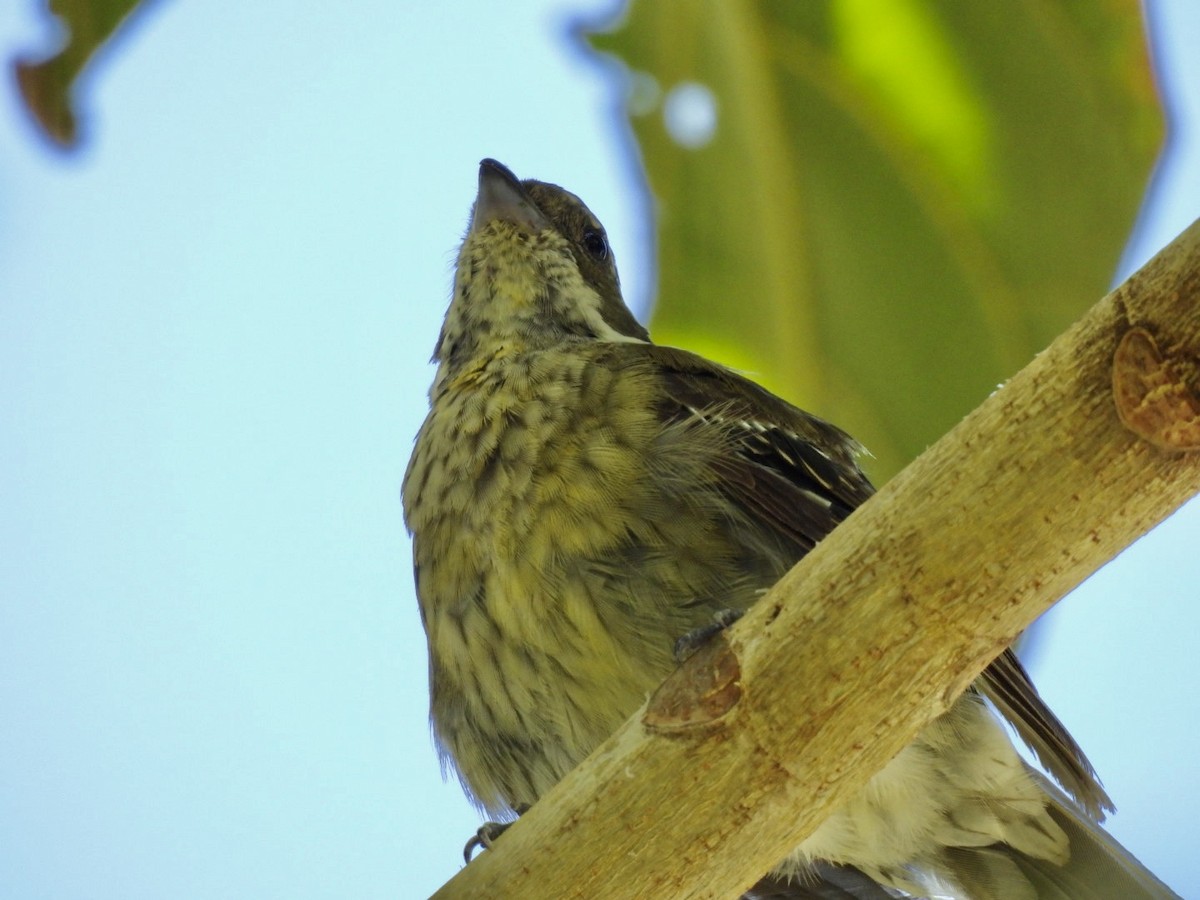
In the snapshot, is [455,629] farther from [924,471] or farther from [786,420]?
[924,471]

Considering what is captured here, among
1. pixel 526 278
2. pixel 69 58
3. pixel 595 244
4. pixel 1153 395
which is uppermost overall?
pixel 595 244

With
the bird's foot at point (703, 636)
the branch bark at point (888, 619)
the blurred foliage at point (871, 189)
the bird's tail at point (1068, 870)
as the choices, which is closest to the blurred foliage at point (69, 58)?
the blurred foliage at point (871, 189)

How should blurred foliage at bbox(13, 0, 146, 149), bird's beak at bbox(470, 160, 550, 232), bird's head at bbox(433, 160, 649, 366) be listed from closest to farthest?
blurred foliage at bbox(13, 0, 146, 149), bird's head at bbox(433, 160, 649, 366), bird's beak at bbox(470, 160, 550, 232)

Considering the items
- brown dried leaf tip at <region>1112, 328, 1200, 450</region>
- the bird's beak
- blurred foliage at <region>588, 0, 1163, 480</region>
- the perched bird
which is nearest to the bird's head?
the bird's beak

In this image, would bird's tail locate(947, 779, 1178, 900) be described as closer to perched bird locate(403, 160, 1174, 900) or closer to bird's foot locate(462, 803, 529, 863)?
perched bird locate(403, 160, 1174, 900)

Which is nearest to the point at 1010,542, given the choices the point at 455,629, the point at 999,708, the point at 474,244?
the point at 999,708

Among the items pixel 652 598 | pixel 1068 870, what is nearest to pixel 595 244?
pixel 652 598

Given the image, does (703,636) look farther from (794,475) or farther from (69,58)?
(69,58)
